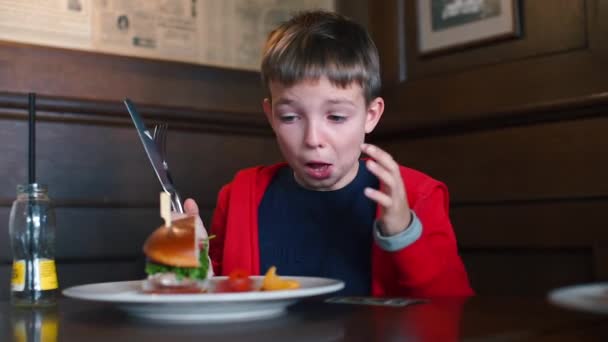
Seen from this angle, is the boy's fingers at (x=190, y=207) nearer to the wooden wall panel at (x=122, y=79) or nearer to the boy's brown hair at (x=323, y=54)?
the boy's brown hair at (x=323, y=54)

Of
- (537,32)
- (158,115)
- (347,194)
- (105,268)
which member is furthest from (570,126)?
(105,268)

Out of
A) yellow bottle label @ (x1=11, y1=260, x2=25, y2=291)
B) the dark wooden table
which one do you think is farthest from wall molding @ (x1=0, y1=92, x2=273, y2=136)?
the dark wooden table

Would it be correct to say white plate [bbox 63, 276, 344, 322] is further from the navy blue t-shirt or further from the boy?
the navy blue t-shirt

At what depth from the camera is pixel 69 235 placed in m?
1.64

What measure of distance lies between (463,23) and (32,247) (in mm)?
1156

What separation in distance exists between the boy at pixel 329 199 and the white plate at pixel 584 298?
363mm

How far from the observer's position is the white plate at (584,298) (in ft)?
2.07

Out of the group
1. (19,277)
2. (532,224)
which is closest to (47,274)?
(19,277)

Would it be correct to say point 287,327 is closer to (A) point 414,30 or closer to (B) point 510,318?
(B) point 510,318

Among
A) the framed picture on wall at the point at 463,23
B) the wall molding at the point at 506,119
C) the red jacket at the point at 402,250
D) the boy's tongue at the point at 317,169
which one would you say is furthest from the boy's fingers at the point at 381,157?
the framed picture on wall at the point at 463,23

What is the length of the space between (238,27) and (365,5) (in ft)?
1.25

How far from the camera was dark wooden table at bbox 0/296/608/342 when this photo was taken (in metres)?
0.68

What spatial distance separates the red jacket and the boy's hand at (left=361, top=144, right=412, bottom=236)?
0.05m

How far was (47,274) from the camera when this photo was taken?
1125 millimetres
